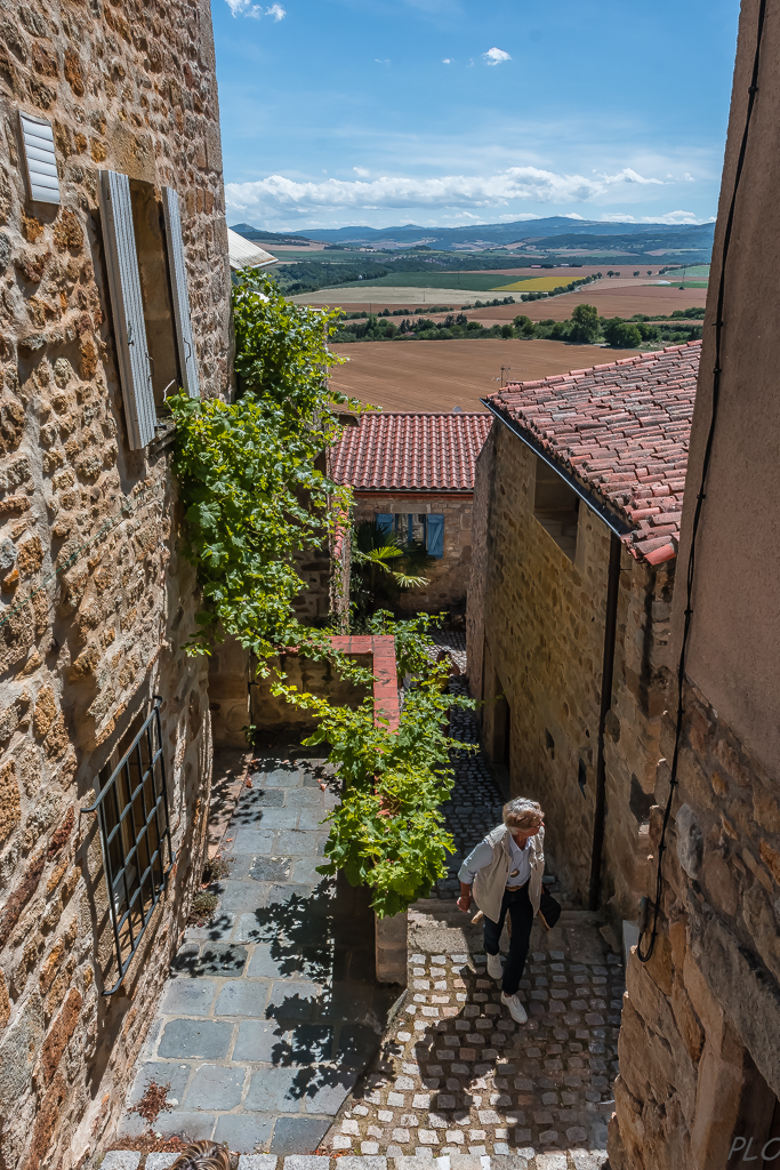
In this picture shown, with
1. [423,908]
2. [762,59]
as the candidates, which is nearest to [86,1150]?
[423,908]

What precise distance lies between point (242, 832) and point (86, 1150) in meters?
2.78

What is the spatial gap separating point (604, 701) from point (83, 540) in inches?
170

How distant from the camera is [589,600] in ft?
22.4

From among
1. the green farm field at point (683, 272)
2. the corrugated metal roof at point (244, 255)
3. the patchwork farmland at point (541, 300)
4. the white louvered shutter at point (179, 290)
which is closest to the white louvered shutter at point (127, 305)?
the white louvered shutter at point (179, 290)

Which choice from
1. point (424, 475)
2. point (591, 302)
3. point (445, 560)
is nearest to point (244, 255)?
point (424, 475)

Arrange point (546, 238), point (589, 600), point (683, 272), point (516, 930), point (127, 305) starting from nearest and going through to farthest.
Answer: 1. point (127, 305)
2. point (516, 930)
3. point (589, 600)
4. point (683, 272)
5. point (546, 238)

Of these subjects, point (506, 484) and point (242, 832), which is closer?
point (242, 832)

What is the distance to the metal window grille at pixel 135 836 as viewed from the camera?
3918 millimetres

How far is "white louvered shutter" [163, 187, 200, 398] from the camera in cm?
449

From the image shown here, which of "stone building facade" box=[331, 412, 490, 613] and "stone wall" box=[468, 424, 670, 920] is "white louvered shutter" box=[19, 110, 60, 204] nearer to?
"stone wall" box=[468, 424, 670, 920]

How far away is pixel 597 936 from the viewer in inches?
236

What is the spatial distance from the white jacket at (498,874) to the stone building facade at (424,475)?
39.2ft

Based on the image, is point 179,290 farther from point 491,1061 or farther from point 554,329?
point 554,329

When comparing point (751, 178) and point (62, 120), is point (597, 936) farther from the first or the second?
point (62, 120)
